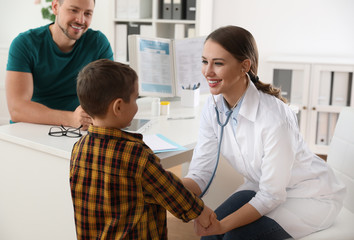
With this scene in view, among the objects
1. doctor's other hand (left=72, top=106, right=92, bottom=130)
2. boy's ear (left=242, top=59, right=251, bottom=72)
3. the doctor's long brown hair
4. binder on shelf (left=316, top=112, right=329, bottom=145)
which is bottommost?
binder on shelf (left=316, top=112, right=329, bottom=145)

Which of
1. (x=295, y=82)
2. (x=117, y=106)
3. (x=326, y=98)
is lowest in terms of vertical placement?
(x=326, y=98)

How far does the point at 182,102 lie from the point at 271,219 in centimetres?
117

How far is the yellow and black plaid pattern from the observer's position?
1.11 meters

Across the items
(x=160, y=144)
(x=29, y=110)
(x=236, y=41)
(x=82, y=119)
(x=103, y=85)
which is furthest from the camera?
(x=29, y=110)

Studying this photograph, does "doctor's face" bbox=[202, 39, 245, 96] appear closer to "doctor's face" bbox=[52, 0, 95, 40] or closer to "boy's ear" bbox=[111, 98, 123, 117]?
"boy's ear" bbox=[111, 98, 123, 117]

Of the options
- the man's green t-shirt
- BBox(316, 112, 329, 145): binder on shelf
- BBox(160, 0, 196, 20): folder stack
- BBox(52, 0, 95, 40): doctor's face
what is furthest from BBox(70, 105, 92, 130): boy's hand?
BBox(316, 112, 329, 145): binder on shelf

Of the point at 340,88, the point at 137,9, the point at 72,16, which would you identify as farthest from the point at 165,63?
the point at 340,88

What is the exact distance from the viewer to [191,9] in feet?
12.6

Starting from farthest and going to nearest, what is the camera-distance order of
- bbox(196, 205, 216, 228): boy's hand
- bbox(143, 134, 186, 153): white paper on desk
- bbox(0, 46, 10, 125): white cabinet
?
1. bbox(0, 46, 10, 125): white cabinet
2. bbox(143, 134, 186, 153): white paper on desk
3. bbox(196, 205, 216, 228): boy's hand

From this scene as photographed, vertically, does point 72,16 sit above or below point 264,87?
above

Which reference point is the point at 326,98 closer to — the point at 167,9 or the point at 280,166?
the point at 167,9

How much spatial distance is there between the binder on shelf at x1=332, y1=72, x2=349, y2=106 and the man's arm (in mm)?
2522

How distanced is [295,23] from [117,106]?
3.24 m

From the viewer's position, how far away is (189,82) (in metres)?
2.58
